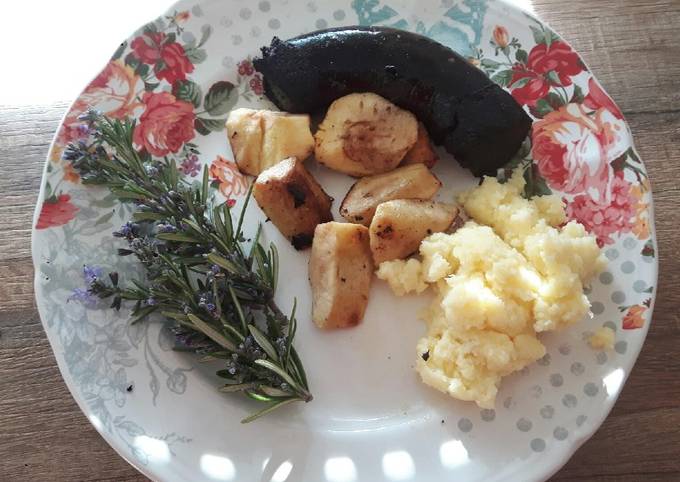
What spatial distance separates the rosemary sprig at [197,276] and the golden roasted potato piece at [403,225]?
24 centimetres

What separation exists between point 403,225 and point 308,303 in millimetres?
286

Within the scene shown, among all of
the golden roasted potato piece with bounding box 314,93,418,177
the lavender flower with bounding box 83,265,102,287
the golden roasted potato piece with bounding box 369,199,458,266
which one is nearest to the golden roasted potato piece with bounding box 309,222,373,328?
the golden roasted potato piece with bounding box 369,199,458,266

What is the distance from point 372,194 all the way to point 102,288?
0.64 m

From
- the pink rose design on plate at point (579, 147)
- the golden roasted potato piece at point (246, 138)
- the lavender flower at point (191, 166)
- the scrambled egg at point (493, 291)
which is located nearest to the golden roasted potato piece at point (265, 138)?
the golden roasted potato piece at point (246, 138)

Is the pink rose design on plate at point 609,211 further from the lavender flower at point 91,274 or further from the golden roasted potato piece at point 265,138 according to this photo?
the lavender flower at point 91,274

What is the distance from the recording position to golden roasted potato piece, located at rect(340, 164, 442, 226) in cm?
151

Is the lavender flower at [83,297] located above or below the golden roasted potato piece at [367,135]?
below

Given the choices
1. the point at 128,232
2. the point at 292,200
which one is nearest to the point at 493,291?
the point at 292,200

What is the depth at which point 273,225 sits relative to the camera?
156 cm

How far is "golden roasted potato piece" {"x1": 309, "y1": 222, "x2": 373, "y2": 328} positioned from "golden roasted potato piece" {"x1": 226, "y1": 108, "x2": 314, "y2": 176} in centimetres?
21

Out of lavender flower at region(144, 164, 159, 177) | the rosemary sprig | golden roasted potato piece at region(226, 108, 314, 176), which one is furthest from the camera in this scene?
golden roasted potato piece at region(226, 108, 314, 176)

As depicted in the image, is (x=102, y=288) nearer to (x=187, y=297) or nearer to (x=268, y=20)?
(x=187, y=297)

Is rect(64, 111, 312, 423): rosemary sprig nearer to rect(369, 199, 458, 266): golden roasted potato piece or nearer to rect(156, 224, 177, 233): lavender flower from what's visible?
rect(156, 224, 177, 233): lavender flower

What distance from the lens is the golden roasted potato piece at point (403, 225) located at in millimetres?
1448
